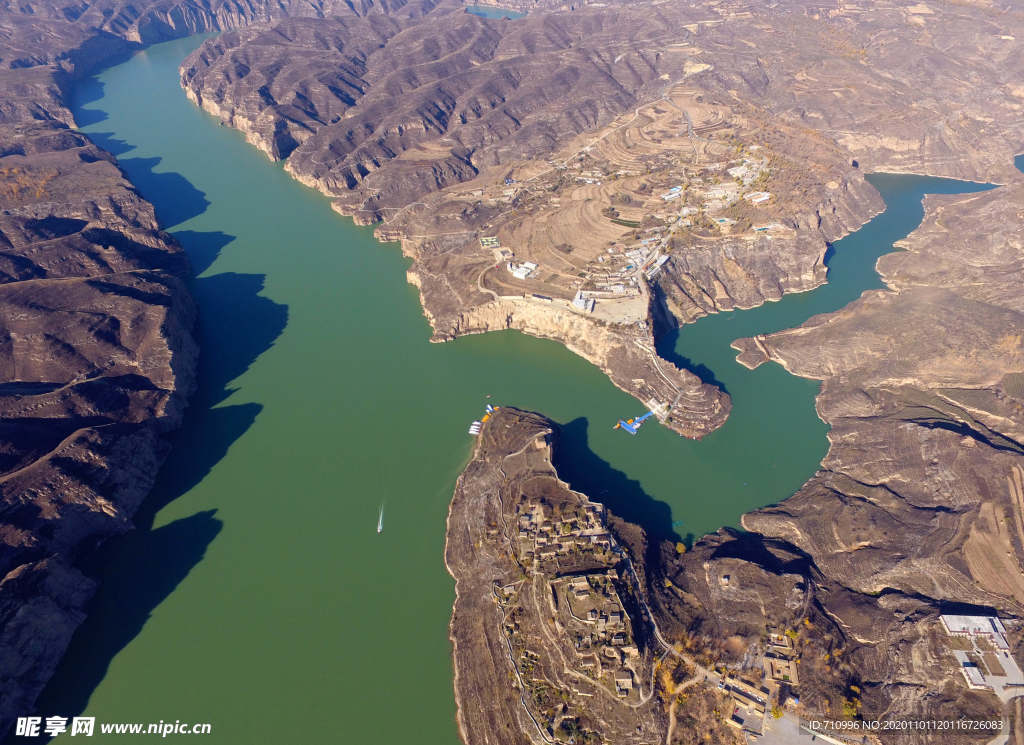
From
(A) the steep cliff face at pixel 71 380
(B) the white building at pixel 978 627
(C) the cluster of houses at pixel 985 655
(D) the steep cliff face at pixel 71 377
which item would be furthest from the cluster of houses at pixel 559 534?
(A) the steep cliff face at pixel 71 380

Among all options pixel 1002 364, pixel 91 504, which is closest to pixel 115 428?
pixel 91 504

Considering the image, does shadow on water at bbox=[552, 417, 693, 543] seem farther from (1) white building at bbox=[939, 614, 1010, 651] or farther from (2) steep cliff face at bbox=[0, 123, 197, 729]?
(2) steep cliff face at bbox=[0, 123, 197, 729]

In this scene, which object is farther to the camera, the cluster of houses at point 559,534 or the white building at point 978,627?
the cluster of houses at point 559,534

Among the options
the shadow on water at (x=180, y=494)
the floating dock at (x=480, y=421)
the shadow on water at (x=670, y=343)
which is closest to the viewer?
the shadow on water at (x=180, y=494)

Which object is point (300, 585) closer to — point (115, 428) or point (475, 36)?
point (115, 428)

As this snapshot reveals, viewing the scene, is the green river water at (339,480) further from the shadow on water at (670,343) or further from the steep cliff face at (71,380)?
the steep cliff face at (71,380)
